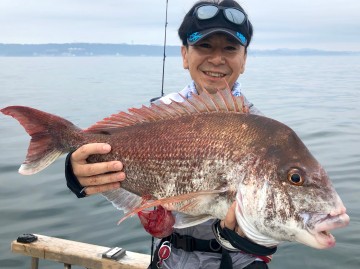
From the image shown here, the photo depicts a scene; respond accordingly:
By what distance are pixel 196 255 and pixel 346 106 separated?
1946 centimetres

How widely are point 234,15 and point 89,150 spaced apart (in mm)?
1836

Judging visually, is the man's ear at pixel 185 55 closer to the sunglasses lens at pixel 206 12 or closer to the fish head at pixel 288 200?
the sunglasses lens at pixel 206 12

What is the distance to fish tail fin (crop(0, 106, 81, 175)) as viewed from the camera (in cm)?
315

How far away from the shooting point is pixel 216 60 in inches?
146

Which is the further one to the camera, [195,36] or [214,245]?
[195,36]

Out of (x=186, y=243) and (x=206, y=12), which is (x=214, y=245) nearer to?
(x=186, y=243)

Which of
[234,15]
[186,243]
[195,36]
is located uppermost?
[234,15]

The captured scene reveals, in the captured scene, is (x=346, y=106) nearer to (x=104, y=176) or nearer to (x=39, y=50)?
(x=104, y=176)

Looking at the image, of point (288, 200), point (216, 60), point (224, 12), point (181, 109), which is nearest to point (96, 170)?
point (181, 109)

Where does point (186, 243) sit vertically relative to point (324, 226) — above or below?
below

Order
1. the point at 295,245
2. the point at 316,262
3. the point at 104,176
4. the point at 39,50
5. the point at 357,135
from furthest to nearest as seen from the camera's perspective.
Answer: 1. the point at 39,50
2. the point at 357,135
3. the point at 295,245
4. the point at 316,262
5. the point at 104,176

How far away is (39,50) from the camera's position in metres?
188

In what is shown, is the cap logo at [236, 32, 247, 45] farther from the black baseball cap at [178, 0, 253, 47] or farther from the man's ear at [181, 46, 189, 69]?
the man's ear at [181, 46, 189, 69]

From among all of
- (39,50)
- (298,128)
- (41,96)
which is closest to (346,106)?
(298,128)
